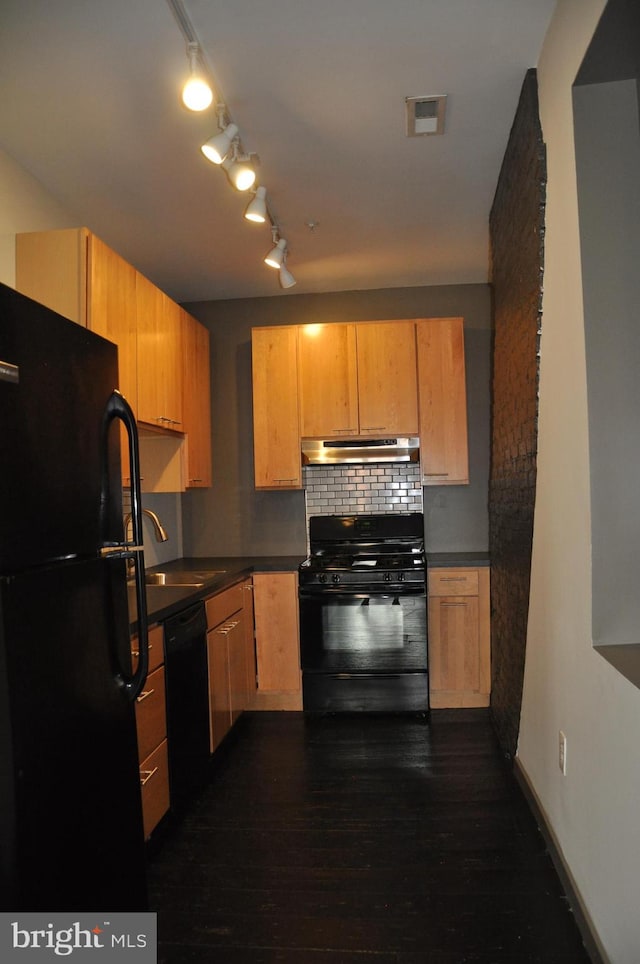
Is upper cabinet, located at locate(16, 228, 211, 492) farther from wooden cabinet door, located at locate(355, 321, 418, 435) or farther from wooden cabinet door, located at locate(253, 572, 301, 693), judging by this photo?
wooden cabinet door, located at locate(355, 321, 418, 435)

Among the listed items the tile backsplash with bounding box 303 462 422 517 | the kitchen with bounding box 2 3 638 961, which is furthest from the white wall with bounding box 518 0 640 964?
the tile backsplash with bounding box 303 462 422 517

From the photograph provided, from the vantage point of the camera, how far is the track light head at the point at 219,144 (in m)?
2.30

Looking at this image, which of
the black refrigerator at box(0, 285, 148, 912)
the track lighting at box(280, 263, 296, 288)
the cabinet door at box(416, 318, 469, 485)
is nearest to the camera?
the black refrigerator at box(0, 285, 148, 912)

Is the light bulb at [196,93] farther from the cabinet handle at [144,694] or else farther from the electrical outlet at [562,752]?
the electrical outlet at [562,752]

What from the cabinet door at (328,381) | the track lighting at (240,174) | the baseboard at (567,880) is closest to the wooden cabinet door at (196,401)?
the cabinet door at (328,381)

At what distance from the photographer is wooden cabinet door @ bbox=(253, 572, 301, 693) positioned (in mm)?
4043

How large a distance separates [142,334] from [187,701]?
5.78 ft

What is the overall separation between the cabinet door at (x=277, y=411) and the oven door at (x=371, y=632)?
0.86 metres

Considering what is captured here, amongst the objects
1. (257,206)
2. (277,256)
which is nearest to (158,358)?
(277,256)

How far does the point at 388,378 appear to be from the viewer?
13.9 ft

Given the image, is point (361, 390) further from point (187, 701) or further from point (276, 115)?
point (187, 701)

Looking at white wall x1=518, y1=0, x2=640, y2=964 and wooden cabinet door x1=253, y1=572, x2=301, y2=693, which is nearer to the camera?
white wall x1=518, y1=0, x2=640, y2=964

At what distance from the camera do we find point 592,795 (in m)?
1.84

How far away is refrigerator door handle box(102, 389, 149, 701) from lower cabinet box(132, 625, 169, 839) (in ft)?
1.92
